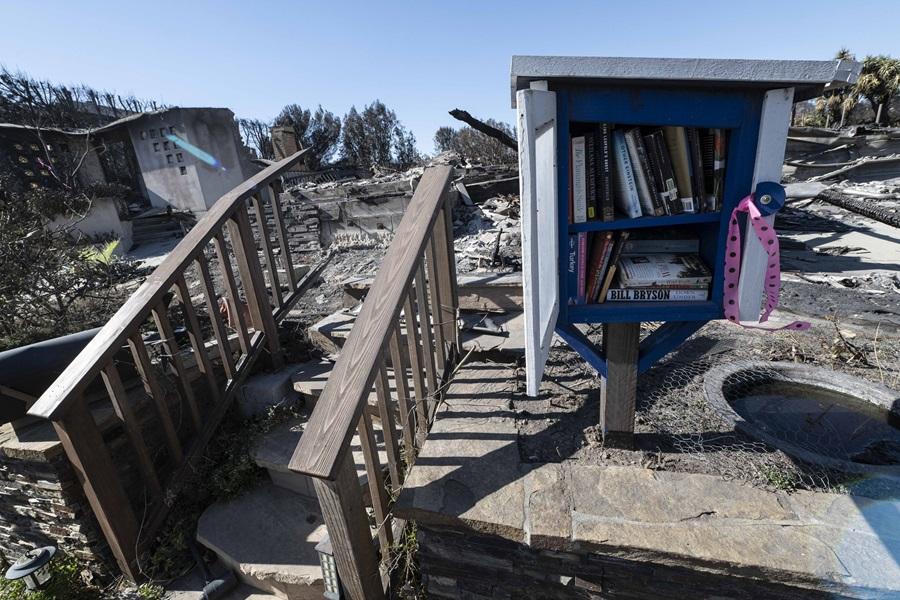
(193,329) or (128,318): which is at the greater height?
(128,318)

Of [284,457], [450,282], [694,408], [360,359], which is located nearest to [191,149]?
[284,457]

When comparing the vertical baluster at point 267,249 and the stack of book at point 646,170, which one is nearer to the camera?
the stack of book at point 646,170

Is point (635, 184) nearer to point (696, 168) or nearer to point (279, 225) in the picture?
point (696, 168)

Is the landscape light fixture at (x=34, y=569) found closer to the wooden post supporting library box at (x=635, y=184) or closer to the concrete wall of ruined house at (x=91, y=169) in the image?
the wooden post supporting library box at (x=635, y=184)

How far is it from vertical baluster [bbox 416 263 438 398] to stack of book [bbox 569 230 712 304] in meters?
0.70

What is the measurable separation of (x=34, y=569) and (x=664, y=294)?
10.7 feet

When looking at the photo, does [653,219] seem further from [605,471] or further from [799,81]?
[605,471]

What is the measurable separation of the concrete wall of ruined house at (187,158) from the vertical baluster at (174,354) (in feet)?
46.9

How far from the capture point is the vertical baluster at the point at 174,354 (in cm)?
209

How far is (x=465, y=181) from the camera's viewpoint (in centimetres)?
995

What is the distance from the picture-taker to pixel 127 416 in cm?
195

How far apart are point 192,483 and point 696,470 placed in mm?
2614


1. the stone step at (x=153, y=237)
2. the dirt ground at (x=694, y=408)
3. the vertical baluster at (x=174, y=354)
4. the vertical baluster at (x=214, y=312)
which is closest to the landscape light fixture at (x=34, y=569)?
the vertical baluster at (x=174, y=354)

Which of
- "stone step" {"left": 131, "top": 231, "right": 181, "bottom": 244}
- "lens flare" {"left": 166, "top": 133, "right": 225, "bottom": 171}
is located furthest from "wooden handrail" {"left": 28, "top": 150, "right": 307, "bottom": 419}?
"lens flare" {"left": 166, "top": 133, "right": 225, "bottom": 171}
